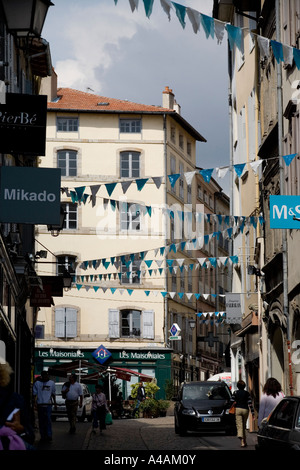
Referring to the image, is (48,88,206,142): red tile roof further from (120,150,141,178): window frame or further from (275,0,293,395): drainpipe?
(275,0,293,395): drainpipe

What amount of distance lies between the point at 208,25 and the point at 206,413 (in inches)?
638

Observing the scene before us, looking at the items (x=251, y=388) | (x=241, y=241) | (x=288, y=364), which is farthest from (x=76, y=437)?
(x=241, y=241)

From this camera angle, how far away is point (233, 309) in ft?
114

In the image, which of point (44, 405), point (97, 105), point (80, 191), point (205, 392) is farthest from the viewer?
point (97, 105)

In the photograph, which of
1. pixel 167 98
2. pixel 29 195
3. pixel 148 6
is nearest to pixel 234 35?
pixel 148 6

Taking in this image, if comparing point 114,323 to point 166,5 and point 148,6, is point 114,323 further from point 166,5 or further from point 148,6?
point 148,6

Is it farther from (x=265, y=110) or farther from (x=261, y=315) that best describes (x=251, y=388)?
(x=265, y=110)

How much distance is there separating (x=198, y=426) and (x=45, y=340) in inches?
1346

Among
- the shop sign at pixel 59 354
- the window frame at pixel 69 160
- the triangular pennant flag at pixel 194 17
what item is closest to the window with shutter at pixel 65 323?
the shop sign at pixel 59 354

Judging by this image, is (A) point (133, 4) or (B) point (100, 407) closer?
(A) point (133, 4)

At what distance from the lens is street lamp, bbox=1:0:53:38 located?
40.4 feet

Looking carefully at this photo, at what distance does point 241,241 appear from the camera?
119ft

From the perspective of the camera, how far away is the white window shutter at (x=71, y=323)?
61.0 meters

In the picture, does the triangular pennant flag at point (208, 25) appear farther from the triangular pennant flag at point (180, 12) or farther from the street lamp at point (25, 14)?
the street lamp at point (25, 14)
